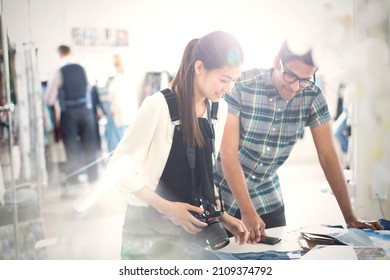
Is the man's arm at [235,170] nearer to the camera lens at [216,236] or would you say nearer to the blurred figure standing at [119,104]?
the camera lens at [216,236]

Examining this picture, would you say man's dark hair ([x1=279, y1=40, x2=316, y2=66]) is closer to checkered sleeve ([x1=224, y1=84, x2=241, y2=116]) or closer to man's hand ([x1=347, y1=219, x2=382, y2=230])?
checkered sleeve ([x1=224, y1=84, x2=241, y2=116])

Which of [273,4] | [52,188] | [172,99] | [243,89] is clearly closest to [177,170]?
[172,99]

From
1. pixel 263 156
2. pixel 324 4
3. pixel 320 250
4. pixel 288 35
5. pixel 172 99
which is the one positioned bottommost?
pixel 320 250

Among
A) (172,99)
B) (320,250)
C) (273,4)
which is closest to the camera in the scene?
(172,99)

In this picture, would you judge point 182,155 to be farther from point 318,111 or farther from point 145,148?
point 318,111

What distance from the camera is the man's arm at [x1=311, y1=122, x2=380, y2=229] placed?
190cm

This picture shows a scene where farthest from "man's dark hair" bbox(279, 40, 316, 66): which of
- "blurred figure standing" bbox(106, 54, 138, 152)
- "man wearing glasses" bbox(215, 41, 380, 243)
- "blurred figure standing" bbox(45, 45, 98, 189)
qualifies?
"blurred figure standing" bbox(45, 45, 98, 189)

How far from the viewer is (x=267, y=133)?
188 centimetres

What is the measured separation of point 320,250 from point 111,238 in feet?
3.02

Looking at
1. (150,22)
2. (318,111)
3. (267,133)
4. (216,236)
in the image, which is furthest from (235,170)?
(150,22)

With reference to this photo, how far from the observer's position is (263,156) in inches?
74.5

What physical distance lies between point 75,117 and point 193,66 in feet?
2.08

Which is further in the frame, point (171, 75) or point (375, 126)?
point (375, 126)
